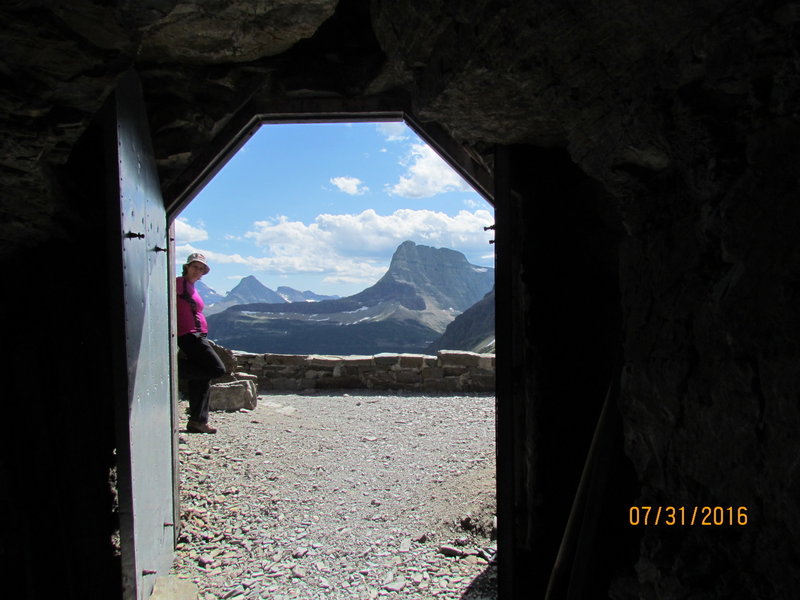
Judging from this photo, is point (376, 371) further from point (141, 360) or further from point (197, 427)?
point (141, 360)

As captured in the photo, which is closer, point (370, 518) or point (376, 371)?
point (370, 518)

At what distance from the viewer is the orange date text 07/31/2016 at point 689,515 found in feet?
3.58

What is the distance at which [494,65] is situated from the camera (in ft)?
5.02

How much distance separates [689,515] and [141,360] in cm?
225

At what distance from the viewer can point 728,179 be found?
1081 mm

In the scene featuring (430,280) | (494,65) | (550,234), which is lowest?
(550,234)

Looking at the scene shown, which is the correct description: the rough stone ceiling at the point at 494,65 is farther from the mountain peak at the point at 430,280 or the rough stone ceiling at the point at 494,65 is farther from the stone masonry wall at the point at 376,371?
the mountain peak at the point at 430,280

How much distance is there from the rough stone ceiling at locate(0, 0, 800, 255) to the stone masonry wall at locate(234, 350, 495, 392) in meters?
6.19

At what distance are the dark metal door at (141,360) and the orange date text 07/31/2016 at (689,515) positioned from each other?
1.95 meters

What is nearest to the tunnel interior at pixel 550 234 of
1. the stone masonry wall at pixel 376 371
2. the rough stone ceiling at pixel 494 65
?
the rough stone ceiling at pixel 494 65

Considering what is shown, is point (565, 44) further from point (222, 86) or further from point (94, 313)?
point (94, 313)

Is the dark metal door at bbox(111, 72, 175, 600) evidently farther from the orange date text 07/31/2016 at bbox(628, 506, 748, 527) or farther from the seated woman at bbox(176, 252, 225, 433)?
the orange date text 07/31/2016 at bbox(628, 506, 748, 527)

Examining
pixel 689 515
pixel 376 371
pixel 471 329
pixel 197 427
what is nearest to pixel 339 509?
pixel 197 427

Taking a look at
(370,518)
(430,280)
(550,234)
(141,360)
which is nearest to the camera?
(550,234)
